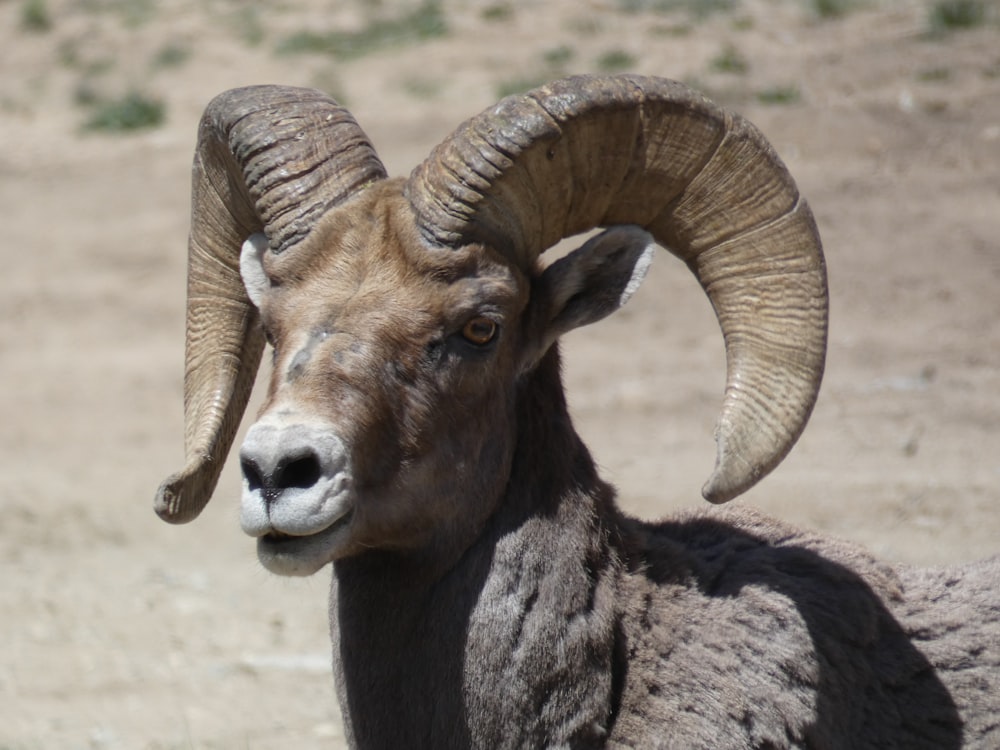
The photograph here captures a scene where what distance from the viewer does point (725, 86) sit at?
1962 centimetres

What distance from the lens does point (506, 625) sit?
5.16 meters

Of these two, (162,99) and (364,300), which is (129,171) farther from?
(364,300)

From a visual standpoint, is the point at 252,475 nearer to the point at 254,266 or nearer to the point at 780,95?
the point at 254,266

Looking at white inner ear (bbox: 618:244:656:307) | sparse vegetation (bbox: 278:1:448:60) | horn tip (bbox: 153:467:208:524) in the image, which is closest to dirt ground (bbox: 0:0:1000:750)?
sparse vegetation (bbox: 278:1:448:60)

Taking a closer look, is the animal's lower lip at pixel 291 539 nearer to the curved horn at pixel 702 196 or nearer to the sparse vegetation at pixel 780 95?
the curved horn at pixel 702 196

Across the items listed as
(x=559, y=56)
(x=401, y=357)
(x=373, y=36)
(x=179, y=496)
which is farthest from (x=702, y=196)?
(x=373, y=36)

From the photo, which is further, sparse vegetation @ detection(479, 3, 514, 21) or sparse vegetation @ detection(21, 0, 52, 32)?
sparse vegetation @ detection(21, 0, 52, 32)

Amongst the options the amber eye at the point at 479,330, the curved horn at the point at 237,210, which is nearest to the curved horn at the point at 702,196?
the amber eye at the point at 479,330

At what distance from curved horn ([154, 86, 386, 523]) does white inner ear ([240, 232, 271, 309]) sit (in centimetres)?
11

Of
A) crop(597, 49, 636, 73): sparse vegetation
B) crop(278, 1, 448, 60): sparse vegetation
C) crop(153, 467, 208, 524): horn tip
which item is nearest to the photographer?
crop(153, 467, 208, 524): horn tip

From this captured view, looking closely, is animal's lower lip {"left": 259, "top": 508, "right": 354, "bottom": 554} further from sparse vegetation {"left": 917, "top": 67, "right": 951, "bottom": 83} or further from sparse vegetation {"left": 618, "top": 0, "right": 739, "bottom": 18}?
sparse vegetation {"left": 618, "top": 0, "right": 739, "bottom": 18}

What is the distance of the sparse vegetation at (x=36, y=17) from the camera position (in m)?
25.9

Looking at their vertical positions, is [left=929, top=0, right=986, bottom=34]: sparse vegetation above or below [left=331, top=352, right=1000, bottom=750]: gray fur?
below

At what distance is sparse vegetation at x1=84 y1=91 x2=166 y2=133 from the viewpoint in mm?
22031
